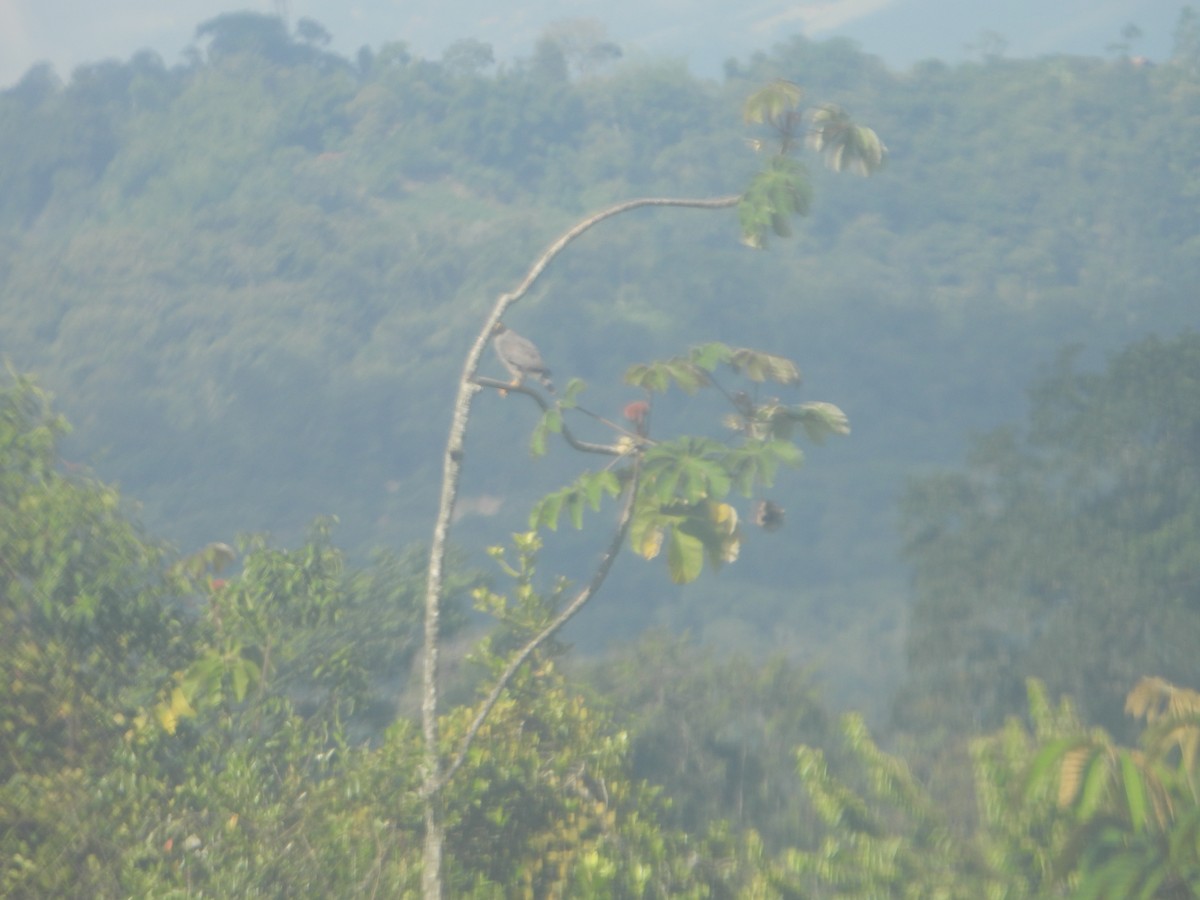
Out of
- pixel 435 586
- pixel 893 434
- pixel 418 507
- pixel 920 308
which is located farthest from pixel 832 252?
pixel 435 586

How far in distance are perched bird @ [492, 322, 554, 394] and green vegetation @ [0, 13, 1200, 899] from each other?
0.61 metres

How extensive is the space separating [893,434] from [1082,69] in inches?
903

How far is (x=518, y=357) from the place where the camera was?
6457 mm

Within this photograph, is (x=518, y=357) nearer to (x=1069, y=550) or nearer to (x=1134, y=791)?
(x=1134, y=791)

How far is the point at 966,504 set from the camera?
1169cm

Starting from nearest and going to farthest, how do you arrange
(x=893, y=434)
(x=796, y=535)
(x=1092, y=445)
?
1. (x=1092, y=445)
2. (x=796, y=535)
3. (x=893, y=434)

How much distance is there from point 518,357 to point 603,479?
1.61 m

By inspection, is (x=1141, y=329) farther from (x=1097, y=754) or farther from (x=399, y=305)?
(x=1097, y=754)

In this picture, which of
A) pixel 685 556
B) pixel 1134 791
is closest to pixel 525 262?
pixel 685 556

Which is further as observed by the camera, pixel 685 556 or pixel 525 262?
pixel 525 262

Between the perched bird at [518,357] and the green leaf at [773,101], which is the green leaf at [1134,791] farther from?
the perched bird at [518,357]

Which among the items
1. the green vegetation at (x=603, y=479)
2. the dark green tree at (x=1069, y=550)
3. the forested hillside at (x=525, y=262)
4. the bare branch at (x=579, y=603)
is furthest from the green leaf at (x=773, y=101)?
the forested hillside at (x=525, y=262)

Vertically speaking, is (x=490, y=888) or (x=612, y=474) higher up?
(x=612, y=474)

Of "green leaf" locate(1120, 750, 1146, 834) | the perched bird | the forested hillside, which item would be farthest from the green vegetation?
the perched bird
